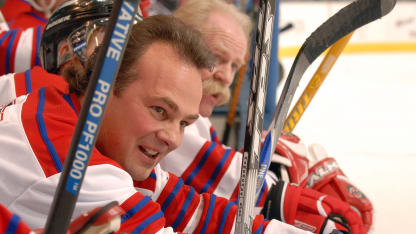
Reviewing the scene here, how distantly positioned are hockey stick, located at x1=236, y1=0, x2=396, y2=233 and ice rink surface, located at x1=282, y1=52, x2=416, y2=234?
1.63ft

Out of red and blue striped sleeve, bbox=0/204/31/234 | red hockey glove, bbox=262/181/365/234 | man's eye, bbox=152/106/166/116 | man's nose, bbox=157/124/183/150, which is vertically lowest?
red and blue striped sleeve, bbox=0/204/31/234

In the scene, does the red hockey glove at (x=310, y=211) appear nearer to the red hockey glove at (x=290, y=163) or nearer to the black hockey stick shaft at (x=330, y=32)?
the red hockey glove at (x=290, y=163)

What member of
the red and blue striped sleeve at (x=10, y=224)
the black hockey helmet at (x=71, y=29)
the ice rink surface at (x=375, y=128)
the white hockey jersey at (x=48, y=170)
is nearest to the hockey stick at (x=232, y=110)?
the ice rink surface at (x=375, y=128)

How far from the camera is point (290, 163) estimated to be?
4.16ft

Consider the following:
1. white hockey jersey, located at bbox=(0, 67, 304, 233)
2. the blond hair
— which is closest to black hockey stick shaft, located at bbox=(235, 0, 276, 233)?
white hockey jersey, located at bbox=(0, 67, 304, 233)

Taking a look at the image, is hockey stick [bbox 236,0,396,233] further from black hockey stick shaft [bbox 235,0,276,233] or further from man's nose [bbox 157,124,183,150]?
man's nose [bbox 157,124,183,150]

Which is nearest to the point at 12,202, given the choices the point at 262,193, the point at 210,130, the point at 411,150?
the point at 262,193

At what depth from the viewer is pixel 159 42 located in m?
0.79

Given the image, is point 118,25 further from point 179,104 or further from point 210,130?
point 210,130

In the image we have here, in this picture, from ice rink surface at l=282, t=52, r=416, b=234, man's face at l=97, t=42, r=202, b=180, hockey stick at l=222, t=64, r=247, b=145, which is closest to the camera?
man's face at l=97, t=42, r=202, b=180

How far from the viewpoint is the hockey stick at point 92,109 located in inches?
18.2

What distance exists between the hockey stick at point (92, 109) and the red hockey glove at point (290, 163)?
82 centimetres

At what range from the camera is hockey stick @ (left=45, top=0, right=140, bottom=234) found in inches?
18.2

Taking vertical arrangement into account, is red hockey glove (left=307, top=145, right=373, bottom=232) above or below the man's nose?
below
